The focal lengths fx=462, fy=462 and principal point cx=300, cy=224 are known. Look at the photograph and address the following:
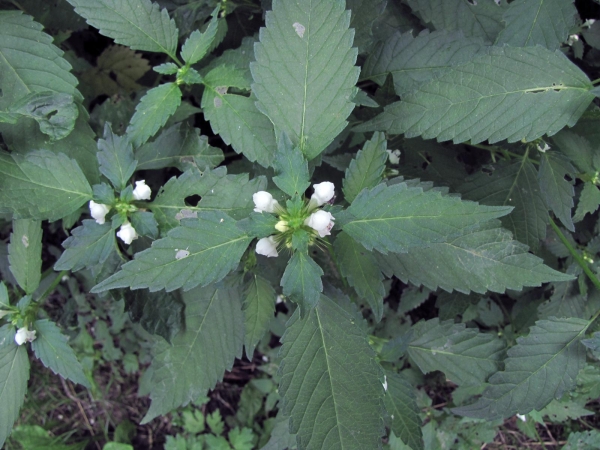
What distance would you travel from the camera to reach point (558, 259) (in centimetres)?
263

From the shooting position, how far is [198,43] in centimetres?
182

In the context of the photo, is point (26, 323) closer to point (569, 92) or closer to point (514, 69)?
point (514, 69)

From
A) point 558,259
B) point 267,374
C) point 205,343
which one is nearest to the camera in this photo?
point 205,343

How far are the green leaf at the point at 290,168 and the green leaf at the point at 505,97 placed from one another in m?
0.54

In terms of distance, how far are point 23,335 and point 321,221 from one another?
140cm

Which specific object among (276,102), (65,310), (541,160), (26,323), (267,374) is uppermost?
(276,102)

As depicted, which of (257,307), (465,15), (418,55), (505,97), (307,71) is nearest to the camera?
(307,71)

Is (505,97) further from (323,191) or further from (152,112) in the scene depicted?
(152,112)

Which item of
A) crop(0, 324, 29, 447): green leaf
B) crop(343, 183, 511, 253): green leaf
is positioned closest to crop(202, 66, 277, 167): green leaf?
crop(343, 183, 511, 253): green leaf

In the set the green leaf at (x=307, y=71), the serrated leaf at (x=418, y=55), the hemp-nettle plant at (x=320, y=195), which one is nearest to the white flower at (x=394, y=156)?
the hemp-nettle plant at (x=320, y=195)

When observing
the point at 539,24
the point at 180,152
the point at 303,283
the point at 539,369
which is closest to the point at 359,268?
the point at 303,283

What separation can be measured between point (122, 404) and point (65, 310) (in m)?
1.26

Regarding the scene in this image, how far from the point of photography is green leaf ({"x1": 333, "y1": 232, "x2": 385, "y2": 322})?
5.47 feet

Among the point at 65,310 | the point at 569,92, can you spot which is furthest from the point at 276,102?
the point at 65,310
